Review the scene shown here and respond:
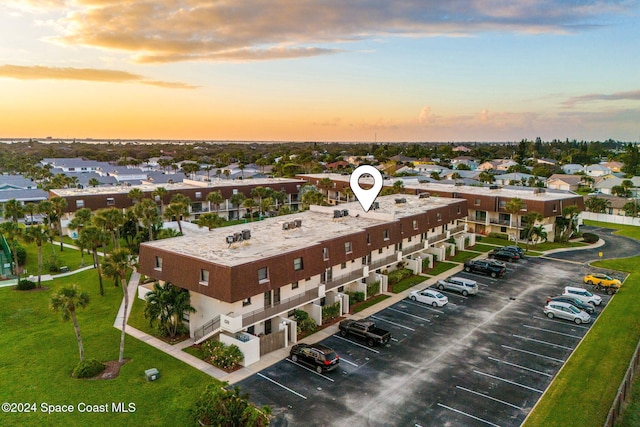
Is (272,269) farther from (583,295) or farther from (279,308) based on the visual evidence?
(583,295)

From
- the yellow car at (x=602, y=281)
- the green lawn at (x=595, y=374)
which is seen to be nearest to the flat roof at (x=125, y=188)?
the yellow car at (x=602, y=281)

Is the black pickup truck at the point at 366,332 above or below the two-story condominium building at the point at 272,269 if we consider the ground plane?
below

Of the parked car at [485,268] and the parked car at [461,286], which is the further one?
the parked car at [485,268]

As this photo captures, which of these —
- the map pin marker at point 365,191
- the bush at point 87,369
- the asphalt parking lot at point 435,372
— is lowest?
the asphalt parking lot at point 435,372

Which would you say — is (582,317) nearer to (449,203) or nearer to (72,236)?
(449,203)

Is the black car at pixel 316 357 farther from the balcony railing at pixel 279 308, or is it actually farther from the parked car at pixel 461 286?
the parked car at pixel 461 286

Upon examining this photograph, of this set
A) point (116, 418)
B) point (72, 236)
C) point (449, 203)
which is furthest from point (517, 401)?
point (72, 236)

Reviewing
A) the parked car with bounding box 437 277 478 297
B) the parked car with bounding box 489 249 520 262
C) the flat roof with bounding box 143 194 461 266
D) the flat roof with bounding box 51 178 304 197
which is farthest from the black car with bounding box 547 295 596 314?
the flat roof with bounding box 51 178 304 197

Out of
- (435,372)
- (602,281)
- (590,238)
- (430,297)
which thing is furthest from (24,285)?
(590,238)
